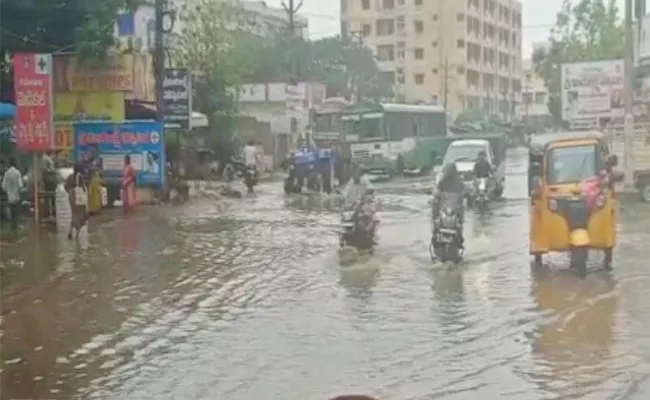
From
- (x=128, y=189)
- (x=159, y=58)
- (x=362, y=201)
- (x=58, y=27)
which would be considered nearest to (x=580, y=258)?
(x=362, y=201)

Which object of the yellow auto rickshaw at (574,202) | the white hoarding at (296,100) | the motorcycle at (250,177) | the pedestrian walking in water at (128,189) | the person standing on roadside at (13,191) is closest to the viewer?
the yellow auto rickshaw at (574,202)

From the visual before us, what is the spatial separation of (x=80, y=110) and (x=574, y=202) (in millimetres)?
18381

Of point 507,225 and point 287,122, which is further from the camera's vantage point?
point 287,122

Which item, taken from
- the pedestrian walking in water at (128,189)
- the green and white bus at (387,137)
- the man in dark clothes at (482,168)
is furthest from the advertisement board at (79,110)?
the green and white bus at (387,137)

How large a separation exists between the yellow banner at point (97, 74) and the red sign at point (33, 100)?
5.77 m

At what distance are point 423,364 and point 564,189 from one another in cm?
664

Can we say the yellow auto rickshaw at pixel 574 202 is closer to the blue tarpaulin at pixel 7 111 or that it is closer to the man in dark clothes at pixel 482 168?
the man in dark clothes at pixel 482 168

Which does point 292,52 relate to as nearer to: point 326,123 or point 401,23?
point 326,123

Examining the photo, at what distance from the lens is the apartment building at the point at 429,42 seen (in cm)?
9744

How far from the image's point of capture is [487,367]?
32.9ft

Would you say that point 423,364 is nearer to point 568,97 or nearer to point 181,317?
point 181,317

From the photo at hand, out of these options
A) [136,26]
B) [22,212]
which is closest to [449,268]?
[22,212]

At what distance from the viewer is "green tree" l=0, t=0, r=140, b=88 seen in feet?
88.1

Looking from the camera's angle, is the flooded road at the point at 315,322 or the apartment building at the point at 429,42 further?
the apartment building at the point at 429,42
